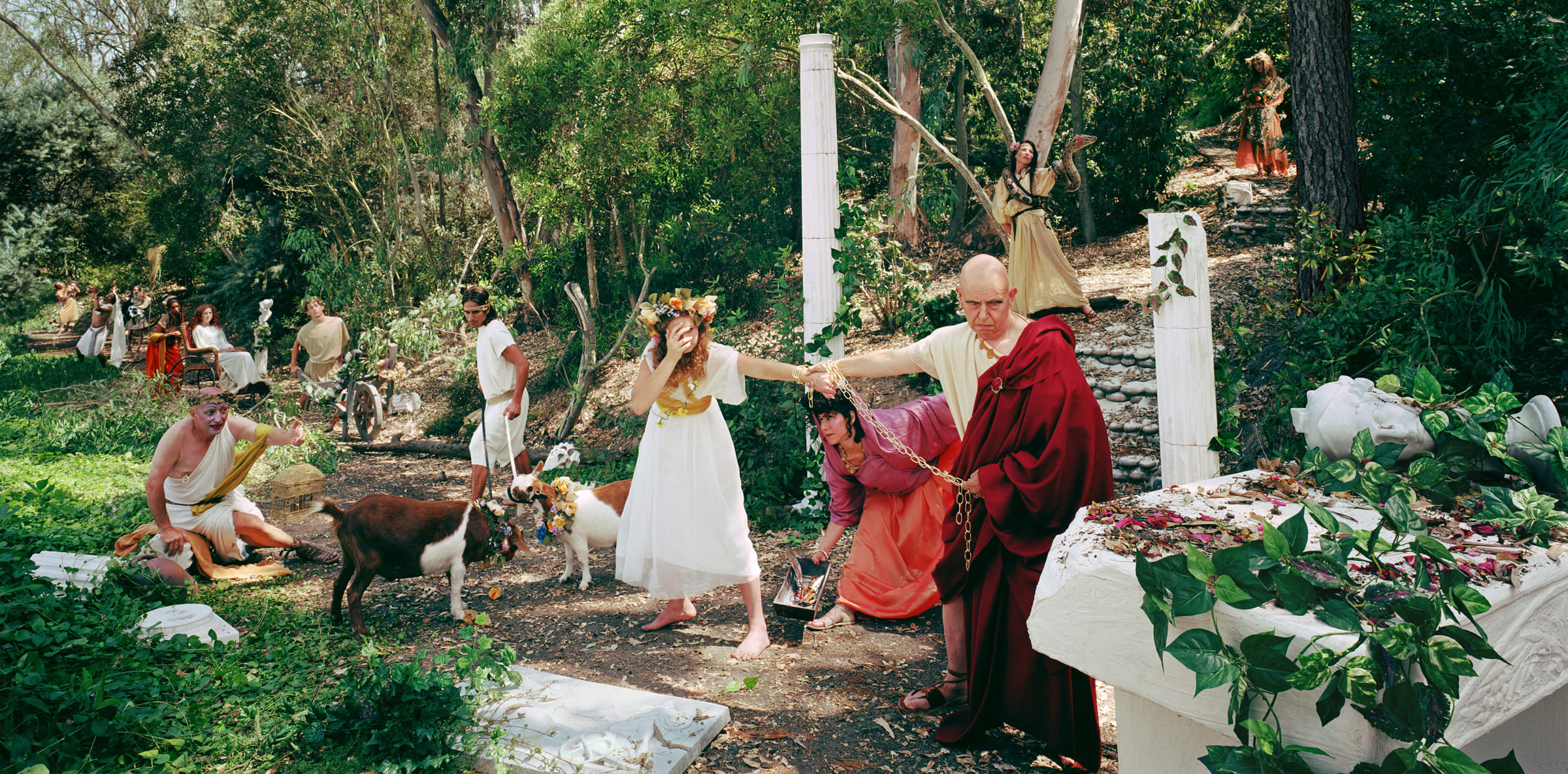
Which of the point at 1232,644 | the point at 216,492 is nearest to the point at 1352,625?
the point at 1232,644

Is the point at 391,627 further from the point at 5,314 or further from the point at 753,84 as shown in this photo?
the point at 5,314

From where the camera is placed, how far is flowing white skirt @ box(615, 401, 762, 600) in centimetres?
468

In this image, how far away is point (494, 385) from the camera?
6.85 metres

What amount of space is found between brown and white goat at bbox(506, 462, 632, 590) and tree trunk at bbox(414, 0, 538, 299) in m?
7.35

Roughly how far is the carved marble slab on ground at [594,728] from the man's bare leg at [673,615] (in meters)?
0.86

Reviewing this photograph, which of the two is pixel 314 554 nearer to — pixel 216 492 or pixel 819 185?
pixel 216 492

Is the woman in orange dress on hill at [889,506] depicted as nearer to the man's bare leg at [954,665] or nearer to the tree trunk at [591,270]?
the man's bare leg at [954,665]

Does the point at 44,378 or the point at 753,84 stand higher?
the point at 753,84

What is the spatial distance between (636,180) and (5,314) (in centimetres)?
1855

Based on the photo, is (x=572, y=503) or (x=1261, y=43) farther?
(x=1261, y=43)

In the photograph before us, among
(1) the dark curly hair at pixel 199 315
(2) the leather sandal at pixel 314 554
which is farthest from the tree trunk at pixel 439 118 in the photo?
(2) the leather sandal at pixel 314 554

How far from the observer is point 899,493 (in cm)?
508

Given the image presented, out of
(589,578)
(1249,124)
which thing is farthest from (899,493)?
(1249,124)

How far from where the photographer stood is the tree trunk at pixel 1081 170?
37.8 feet
